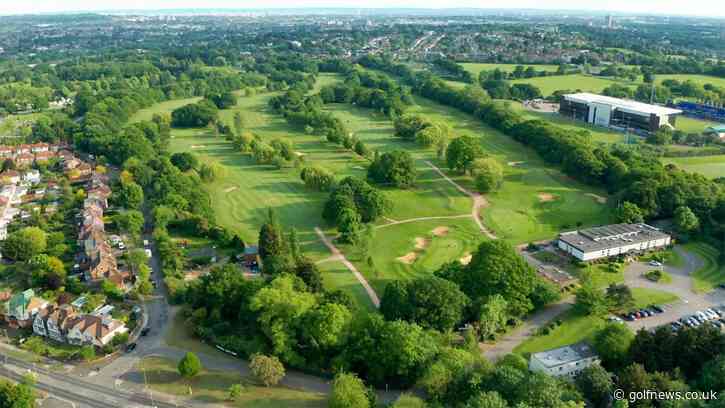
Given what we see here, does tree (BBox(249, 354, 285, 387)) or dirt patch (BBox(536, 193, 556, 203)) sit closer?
tree (BBox(249, 354, 285, 387))

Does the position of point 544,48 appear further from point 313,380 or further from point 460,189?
point 313,380

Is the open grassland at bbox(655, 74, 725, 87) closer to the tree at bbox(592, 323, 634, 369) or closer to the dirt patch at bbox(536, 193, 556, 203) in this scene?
the dirt patch at bbox(536, 193, 556, 203)

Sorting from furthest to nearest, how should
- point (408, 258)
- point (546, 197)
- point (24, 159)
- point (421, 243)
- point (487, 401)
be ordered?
point (24, 159), point (546, 197), point (421, 243), point (408, 258), point (487, 401)

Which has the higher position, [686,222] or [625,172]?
[625,172]

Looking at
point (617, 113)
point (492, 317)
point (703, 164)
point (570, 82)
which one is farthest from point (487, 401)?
point (570, 82)

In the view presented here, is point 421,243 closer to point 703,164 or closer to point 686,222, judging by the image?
point 686,222

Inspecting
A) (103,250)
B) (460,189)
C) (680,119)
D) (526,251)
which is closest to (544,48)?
(680,119)

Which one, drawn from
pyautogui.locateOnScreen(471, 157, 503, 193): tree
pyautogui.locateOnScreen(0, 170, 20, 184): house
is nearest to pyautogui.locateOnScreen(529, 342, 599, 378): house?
pyautogui.locateOnScreen(471, 157, 503, 193): tree

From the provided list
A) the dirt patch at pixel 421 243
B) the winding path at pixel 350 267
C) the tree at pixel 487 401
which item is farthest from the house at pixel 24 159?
the tree at pixel 487 401
